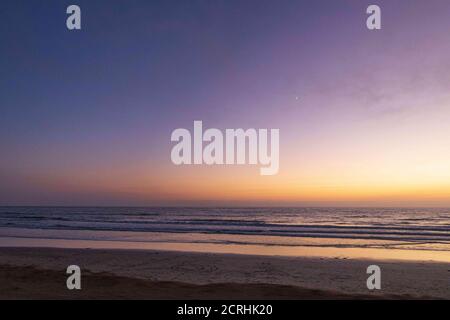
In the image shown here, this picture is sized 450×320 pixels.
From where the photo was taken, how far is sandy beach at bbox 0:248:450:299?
11109mm

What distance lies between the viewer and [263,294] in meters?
11.1

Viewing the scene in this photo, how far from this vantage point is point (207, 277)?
14133 millimetres

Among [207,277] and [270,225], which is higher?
[207,277]

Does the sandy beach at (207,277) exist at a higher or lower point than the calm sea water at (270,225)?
higher

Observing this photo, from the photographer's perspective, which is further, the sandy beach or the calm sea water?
the calm sea water

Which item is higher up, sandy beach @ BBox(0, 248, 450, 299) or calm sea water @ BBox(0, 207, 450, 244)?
sandy beach @ BBox(0, 248, 450, 299)

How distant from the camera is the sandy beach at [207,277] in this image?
11.1 metres

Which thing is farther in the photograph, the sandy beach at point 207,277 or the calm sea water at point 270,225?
the calm sea water at point 270,225

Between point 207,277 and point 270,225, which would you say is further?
point 270,225
